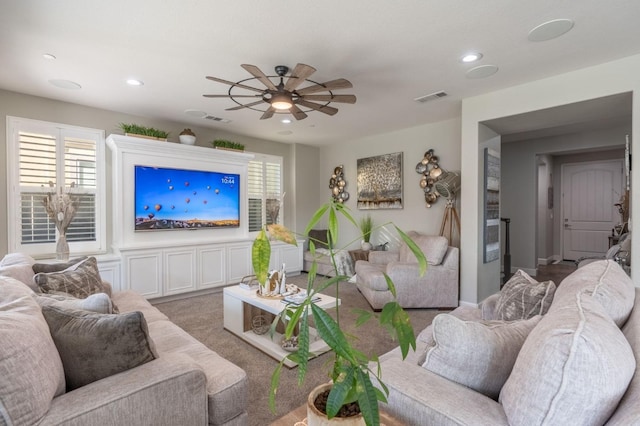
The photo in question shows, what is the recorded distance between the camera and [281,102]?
110 inches

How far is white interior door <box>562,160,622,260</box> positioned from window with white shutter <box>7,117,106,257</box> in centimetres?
907

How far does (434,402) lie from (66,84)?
172 inches

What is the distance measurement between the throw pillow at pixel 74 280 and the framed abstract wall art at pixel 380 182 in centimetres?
427

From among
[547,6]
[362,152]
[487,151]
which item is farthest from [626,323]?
[362,152]

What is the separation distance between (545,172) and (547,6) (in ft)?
20.3

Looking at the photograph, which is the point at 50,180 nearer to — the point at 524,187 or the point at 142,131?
the point at 142,131

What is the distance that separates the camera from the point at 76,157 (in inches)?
160

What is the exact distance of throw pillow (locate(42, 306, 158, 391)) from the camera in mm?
1230

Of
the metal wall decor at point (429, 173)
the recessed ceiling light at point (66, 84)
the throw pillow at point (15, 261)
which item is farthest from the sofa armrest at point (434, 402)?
the recessed ceiling light at point (66, 84)

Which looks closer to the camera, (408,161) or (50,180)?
(50,180)

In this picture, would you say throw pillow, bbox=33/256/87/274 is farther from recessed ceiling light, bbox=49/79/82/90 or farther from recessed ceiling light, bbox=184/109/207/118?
recessed ceiling light, bbox=184/109/207/118

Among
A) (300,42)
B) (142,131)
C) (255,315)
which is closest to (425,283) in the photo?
(255,315)

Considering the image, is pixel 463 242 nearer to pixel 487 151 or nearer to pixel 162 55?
pixel 487 151

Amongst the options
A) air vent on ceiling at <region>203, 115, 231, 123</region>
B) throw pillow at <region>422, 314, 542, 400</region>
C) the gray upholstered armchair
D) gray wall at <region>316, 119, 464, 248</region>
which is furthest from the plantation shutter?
throw pillow at <region>422, 314, 542, 400</region>
